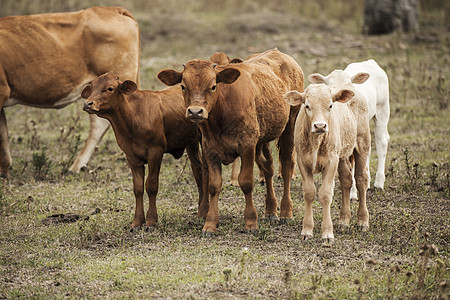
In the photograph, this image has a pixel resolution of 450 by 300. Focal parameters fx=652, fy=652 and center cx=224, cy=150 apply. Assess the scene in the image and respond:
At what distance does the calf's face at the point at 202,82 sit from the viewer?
6441 millimetres

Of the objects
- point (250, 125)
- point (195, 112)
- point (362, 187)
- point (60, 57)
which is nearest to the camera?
point (195, 112)

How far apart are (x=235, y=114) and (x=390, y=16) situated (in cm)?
1229

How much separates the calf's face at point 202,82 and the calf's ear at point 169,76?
6.2 inches

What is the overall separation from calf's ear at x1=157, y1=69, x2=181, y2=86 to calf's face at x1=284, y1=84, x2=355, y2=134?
46.4 inches

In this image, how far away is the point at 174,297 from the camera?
17.4 feet

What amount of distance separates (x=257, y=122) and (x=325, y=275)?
188 cm

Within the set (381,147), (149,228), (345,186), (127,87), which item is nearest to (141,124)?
(127,87)

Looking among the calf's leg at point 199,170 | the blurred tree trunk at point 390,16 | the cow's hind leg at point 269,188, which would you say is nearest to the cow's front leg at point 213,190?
the calf's leg at point 199,170

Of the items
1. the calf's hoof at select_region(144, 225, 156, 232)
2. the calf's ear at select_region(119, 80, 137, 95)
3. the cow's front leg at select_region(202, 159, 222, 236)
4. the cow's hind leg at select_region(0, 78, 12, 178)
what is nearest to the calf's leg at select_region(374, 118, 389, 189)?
the cow's front leg at select_region(202, 159, 222, 236)

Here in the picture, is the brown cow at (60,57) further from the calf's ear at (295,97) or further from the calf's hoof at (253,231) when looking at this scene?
the calf's ear at (295,97)

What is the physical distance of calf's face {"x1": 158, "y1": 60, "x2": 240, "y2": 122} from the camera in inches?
254

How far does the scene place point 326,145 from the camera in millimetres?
6574

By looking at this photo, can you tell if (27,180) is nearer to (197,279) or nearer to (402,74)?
(197,279)

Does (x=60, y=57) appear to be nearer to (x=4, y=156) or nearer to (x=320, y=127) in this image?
(x=4, y=156)
